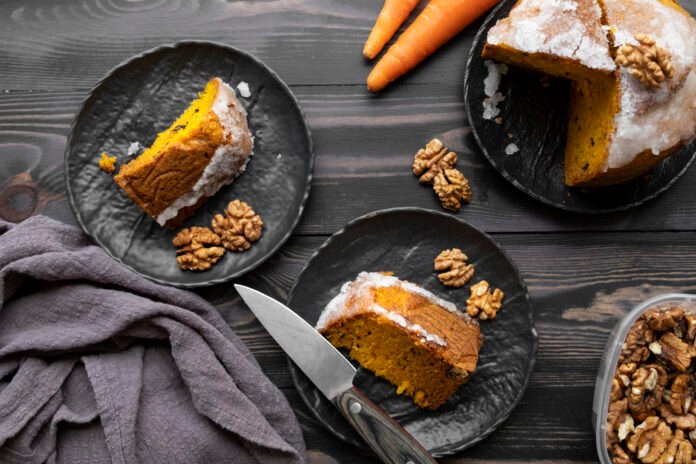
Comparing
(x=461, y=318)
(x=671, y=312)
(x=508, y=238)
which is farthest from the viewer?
(x=508, y=238)

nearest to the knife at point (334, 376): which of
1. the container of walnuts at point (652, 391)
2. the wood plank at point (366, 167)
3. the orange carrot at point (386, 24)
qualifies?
the wood plank at point (366, 167)

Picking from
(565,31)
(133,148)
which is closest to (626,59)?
(565,31)

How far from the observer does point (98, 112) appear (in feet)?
7.81

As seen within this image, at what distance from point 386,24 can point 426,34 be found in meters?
0.14

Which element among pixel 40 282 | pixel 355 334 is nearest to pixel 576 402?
pixel 355 334

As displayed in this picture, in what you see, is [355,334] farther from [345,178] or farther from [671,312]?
[671,312]

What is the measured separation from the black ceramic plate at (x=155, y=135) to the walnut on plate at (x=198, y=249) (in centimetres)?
3

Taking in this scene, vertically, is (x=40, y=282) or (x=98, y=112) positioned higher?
(x=98, y=112)

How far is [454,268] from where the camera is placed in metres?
2.29

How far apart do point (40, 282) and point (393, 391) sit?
1184mm

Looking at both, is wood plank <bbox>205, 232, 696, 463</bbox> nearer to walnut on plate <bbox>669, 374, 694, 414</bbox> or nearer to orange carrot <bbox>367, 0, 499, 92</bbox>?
walnut on plate <bbox>669, 374, 694, 414</bbox>

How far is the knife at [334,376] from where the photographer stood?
212 centimetres

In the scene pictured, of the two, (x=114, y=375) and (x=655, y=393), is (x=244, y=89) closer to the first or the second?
(x=114, y=375)

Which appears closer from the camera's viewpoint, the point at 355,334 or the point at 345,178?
the point at 355,334
